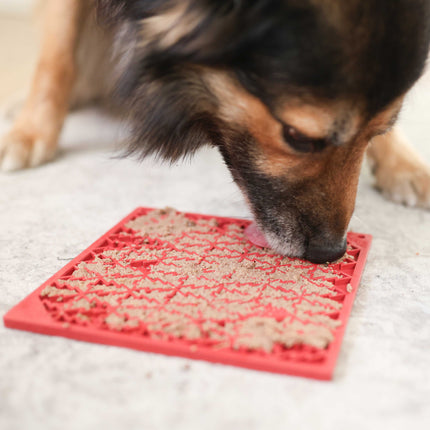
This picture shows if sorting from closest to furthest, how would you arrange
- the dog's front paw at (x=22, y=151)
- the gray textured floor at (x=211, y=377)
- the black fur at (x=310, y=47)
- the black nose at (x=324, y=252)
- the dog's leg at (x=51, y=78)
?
1. the gray textured floor at (x=211, y=377)
2. the black fur at (x=310, y=47)
3. the black nose at (x=324, y=252)
4. the dog's front paw at (x=22, y=151)
5. the dog's leg at (x=51, y=78)

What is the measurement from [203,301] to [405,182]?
111 cm

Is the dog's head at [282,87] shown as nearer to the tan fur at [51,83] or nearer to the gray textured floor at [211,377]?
the gray textured floor at [211,377]

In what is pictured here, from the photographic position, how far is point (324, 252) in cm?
130

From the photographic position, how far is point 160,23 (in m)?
1.25

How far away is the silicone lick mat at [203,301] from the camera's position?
962 millimetres

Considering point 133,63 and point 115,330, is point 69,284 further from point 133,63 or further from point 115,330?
point 133,63

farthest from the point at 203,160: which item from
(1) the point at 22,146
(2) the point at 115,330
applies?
(2) the point at 115,330

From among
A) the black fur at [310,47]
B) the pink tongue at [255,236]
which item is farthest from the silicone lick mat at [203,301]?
the black fur at [310,47]

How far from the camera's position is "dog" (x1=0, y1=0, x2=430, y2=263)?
3.58ft

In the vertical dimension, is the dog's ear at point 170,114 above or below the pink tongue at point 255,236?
above

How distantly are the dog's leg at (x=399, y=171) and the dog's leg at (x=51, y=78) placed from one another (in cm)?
133

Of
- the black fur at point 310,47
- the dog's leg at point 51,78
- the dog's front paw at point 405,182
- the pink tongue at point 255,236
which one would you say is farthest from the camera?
the dog's leg at point 51,78

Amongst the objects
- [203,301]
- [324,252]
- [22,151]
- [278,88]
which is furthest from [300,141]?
[22,151]

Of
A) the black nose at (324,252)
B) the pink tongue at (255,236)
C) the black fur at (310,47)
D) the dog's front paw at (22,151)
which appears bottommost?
the dog's front paw at (22,151)
